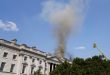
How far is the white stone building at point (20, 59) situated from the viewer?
54.5m

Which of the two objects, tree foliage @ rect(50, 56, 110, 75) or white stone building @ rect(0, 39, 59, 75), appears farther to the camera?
white stone building @ rect(0, 39, 59, 75)

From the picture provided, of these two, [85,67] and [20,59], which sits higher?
[20,59]

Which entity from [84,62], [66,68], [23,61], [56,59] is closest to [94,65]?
[84,62]

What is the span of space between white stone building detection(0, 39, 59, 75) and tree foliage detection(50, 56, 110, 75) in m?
13.9

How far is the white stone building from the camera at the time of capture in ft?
179

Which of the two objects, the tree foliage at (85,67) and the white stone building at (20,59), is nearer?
the tree foliage at (85,67)

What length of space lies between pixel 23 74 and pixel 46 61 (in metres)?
12.2

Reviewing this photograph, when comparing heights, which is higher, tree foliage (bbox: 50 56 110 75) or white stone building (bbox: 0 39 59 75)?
white stone building (bbox: 0 39 59 75)

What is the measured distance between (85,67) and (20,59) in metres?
20.2

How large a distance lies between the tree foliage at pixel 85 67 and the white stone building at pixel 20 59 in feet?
45.6

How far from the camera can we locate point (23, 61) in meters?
59.9

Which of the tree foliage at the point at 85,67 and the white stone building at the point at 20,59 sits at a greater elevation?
the white stone building at the point at 20,59

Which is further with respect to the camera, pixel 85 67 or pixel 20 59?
pixel 20 59

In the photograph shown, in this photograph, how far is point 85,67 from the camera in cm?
4881
